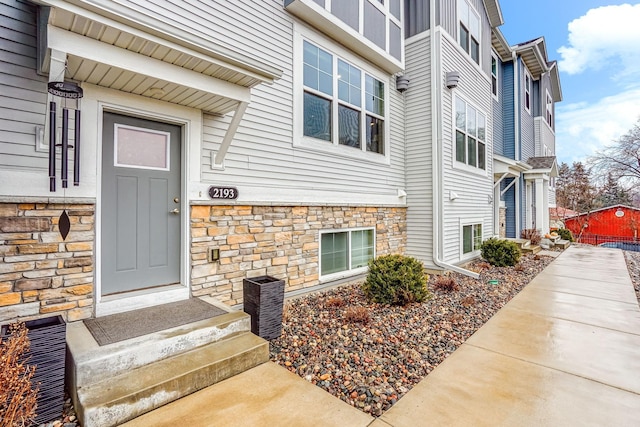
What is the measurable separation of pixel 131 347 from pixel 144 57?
253 centimetres

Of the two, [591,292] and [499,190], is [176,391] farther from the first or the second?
[499,190]

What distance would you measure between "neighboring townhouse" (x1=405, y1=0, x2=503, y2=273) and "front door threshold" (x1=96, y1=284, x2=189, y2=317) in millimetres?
5345

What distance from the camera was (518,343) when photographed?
11.7 feet

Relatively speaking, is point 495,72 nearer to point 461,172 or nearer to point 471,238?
point 461,172

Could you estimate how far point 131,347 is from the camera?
2541mm

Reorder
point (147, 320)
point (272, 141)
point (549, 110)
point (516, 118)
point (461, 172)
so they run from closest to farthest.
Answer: point (147, 320), point (272, 141), point (461, 172), point (516, 118), point (549, 110)

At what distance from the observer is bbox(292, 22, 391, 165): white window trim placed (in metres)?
5.05

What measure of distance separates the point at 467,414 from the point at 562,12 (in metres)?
Result: 28.1

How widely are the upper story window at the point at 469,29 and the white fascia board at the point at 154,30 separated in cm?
705

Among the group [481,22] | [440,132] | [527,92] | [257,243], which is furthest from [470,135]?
[527,92]

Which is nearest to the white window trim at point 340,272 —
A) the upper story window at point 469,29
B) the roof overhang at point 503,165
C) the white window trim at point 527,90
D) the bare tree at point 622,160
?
the upper story window at point 469,29

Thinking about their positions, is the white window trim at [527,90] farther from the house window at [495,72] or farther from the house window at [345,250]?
the house window at [345,250]

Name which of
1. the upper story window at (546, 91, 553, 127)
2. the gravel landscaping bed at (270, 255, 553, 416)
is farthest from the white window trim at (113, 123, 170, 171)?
the upper story window at (546, 91, 553, 127)

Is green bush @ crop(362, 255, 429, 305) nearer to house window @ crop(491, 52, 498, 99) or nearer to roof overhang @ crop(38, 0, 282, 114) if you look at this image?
roof overhang @ crop(38, 0, 282, 114)
